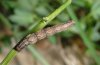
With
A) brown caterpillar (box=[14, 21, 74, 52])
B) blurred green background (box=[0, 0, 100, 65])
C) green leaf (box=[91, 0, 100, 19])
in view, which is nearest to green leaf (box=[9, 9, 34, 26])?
blurred green background (box=[0, 0, 100, 65])

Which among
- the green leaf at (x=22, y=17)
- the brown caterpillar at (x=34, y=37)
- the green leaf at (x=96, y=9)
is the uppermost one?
the green leaf at (x=96, y=9)

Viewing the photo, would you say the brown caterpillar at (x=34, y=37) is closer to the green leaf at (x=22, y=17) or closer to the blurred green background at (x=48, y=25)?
the blurred green background at (x=48, y=25)

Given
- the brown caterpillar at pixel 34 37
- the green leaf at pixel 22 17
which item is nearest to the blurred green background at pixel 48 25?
the green leaf at pixel 22 17

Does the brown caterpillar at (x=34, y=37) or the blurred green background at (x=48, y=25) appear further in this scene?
the blurred green background at (x=48, y=25)

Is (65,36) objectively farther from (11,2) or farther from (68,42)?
(11,2)

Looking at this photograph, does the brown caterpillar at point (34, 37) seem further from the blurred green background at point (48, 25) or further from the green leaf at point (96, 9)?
the green leaf at point (96, 9)

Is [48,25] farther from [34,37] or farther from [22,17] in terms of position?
[34,37]

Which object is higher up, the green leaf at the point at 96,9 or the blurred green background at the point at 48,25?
the green leaf at the point at 96,9

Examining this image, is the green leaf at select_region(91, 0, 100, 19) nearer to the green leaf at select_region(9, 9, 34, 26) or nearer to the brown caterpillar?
the green leaf at select_region(9, 9, 34, 26)

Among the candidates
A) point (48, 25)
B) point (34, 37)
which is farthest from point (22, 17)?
point (34, 37)
